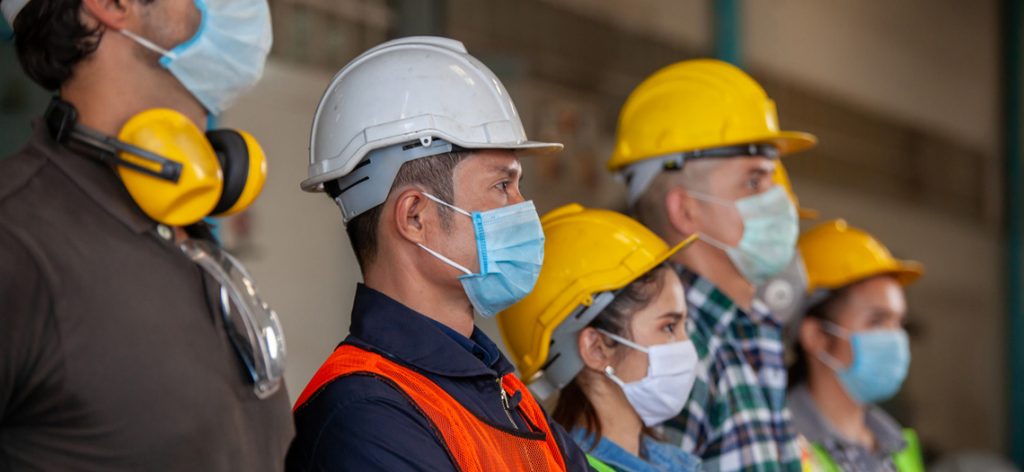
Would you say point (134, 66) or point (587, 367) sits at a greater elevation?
point (134, 66)

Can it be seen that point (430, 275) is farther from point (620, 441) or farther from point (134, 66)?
point (620, 441)

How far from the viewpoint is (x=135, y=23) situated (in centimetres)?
199

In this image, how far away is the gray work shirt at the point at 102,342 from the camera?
5.55ft

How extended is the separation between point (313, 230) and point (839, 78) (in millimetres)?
4890

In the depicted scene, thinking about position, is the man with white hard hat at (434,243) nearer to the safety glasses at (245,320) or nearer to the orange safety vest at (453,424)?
the orange safety vest at (453,424)

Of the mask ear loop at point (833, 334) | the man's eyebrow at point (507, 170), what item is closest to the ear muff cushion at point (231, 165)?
the man's eyebrow at point (507, 170)

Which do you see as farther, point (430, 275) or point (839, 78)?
point (839, 78)

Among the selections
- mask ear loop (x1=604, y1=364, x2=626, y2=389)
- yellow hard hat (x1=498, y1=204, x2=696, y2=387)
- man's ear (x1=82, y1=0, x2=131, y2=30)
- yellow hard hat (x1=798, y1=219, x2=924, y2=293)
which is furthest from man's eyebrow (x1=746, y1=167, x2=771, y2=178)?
man's ear (x1=82, y1=0, x2=131, y2=30)

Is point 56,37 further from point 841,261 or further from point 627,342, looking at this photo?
point 841,261

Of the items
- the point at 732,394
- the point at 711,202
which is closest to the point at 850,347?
the point at 711,202

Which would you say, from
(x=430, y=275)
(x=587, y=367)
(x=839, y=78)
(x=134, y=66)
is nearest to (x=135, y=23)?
(x=134, y=66)

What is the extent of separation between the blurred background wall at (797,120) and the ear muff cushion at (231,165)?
4.64ft

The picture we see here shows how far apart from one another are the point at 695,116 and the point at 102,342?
2.07 m

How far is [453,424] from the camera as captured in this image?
2059 mm
